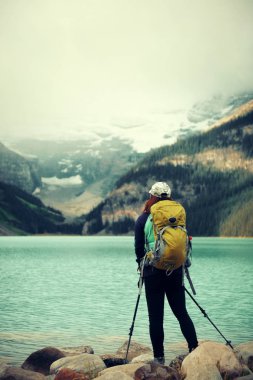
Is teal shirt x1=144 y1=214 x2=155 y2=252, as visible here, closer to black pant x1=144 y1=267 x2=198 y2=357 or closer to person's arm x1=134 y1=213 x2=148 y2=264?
person's arm x1=134 y1=213 x2=148 y2=264

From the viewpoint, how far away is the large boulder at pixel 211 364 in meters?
14.2

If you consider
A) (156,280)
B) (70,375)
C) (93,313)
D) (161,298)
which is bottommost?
(93,313)

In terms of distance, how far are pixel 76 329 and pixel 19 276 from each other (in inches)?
1708

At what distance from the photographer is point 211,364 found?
47.4 ft

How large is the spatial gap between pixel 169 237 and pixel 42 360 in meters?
7.92

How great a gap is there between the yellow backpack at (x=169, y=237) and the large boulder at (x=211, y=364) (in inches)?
97.4

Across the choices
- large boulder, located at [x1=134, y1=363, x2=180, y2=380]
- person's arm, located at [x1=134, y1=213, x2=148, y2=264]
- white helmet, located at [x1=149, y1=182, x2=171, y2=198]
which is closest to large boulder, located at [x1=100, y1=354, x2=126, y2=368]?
large boulder, located at [x1=134, y1=363, x2=180, y2=380]

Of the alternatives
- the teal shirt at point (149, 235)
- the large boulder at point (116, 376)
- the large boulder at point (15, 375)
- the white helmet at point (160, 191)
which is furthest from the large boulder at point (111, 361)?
the white helmet at point (160, 191)

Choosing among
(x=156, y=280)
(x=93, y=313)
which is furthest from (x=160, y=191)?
(x=93, y=313)

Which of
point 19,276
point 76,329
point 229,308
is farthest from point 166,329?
point 19,276

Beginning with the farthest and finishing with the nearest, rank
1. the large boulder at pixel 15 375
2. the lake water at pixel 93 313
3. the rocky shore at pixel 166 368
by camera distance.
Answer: the lake water at pixel 93 313 → the large boulder at pixel 15 375 → the rocky shore at pixel 166 368

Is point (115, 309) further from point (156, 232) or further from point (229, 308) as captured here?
point (156, 232)

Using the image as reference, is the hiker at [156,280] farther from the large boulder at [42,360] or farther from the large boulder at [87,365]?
the large boulder at [42,360]

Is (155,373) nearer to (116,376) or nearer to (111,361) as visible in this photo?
(116,376)
